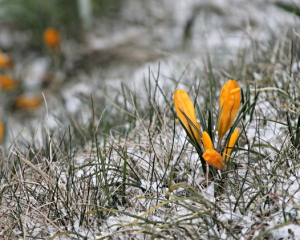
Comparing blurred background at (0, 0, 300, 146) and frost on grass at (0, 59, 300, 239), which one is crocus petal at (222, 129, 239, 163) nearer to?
frost on grass at (0, 59, 300, 239)

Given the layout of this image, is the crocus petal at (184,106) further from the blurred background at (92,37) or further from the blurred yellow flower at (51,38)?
the blurred yellow flower at (51,38)

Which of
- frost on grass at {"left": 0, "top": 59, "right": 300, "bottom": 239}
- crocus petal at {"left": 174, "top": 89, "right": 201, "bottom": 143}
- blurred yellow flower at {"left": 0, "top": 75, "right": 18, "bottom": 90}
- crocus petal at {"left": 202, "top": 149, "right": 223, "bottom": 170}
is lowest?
blurred yellow flower at {"left": 0, "top": 75, "right": 18, "bottom": 90}

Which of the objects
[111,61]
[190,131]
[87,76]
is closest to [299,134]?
[190,131]

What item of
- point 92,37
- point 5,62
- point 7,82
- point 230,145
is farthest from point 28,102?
point 230,145

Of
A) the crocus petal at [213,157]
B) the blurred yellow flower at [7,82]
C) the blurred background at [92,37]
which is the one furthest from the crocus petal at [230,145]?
the blurred yellow flower at [7,82]

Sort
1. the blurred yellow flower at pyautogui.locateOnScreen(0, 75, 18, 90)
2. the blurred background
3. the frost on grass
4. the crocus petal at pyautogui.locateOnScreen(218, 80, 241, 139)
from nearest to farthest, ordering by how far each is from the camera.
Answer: the frost on grass
the crocus petal at pyautogui.locateOnScreen(218, 80, 241, 139)
the blurred yellow flower at pyautogui.locateOnScreen(0, 75, 18, 90)
the blurred background

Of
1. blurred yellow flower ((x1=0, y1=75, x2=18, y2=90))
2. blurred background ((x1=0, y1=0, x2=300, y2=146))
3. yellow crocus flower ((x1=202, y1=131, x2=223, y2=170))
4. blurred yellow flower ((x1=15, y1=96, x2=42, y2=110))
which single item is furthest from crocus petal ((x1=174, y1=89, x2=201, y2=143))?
blurred yellow flower ((x1=0, y1=75, x2=18, y2=90))

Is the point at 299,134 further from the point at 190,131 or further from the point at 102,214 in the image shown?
the point at 102,214
